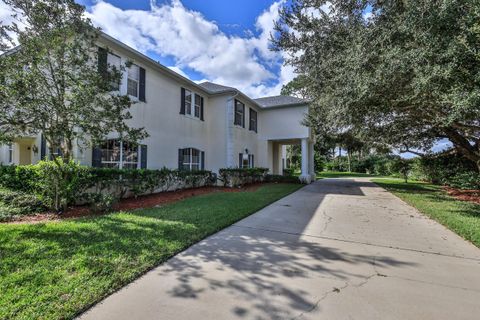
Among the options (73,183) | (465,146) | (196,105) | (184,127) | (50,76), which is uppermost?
(196,105)

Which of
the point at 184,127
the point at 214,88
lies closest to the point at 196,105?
the point at 184,127

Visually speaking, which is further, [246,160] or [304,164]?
[304,164]

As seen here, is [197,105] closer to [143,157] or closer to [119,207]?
[143,157]

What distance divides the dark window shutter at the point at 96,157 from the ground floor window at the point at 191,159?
430 cm

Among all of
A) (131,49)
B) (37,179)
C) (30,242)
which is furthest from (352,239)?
(131,49)

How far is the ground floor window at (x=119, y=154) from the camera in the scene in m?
9.24

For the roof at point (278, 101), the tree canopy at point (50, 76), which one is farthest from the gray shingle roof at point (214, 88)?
the tree canopy at point (50, 76)

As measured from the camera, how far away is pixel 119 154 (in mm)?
9727

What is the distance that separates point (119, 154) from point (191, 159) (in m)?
4.64

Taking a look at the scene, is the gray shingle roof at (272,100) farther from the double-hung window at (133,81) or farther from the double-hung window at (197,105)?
the double-hung window at (133,81)

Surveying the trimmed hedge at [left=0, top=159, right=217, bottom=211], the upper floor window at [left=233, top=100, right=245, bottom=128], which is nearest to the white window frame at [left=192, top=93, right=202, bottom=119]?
the upper floor window at [left=233, top=100, right=245, bottom=128]

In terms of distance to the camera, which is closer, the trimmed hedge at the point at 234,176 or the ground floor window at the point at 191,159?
the ground floor window at the point at 191,159

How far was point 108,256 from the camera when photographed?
382 cm

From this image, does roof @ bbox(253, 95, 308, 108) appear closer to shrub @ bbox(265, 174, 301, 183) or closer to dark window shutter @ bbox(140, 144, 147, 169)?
shrub @ bbox(265, 174, 301, 183)
